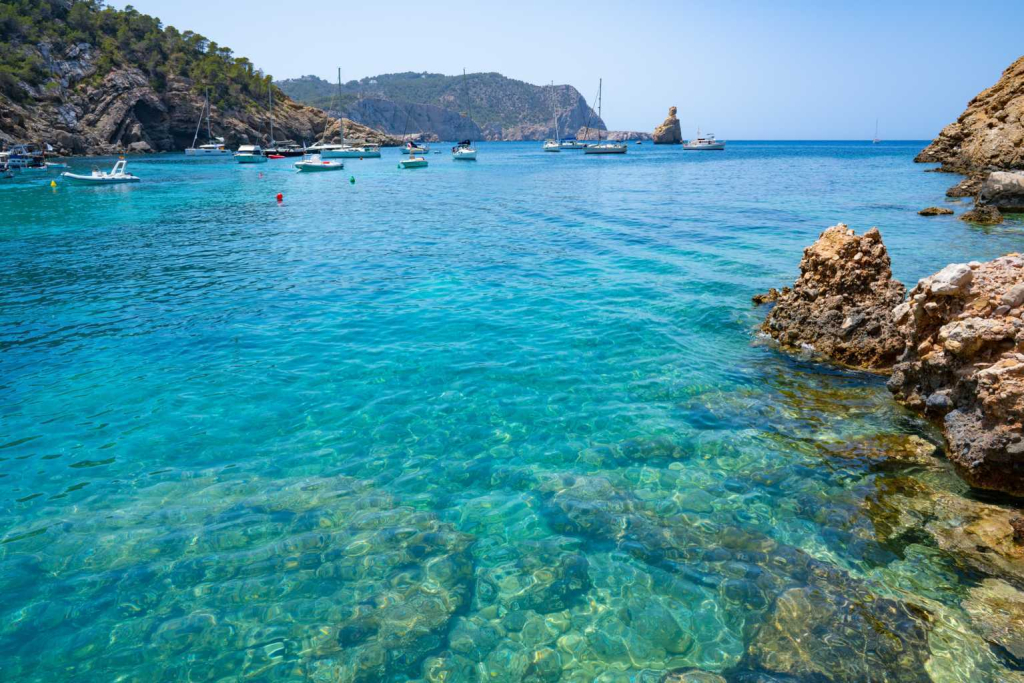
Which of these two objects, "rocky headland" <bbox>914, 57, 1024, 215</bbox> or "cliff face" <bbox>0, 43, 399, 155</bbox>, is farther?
"cliff face" <bbox>0, 43, 399, 155</bbox>

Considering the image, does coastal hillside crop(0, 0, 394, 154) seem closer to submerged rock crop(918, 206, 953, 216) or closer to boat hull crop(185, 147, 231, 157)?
boat hull crop(185, 147, 231, 157)

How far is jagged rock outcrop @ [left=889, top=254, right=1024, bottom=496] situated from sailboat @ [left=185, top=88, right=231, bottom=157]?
12070cm

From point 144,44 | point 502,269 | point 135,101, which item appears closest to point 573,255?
point 502,269

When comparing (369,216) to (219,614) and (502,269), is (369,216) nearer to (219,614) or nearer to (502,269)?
(502,269)

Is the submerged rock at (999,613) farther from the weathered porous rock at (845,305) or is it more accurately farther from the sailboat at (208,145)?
the sailboat at (208,145)

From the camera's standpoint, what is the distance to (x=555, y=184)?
55594 millimetres

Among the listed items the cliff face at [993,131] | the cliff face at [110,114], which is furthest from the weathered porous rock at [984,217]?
the cliff face at [110,114]

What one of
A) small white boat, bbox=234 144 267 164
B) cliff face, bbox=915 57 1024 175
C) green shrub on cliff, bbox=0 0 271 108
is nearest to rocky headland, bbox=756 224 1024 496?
cliff face, bbox=915 57 1024 175

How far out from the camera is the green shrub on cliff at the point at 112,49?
9350cm

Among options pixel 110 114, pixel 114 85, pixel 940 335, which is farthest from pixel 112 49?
pixel 940 335

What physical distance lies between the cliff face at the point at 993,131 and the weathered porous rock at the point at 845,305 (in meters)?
45.1

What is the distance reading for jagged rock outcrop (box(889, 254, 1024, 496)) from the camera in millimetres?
6844

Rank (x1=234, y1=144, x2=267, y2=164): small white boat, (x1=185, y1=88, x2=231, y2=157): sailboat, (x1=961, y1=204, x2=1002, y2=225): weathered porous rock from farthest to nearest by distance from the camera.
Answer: (x1=185, y1=88, x2=231, y2=157): sailboat
(x1=234, y1=144, x2=267, y2=164): small white boat
(x1=961, y1=204, x2=1002, y2=225): weathered porous rock

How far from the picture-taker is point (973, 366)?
770 centimetres
